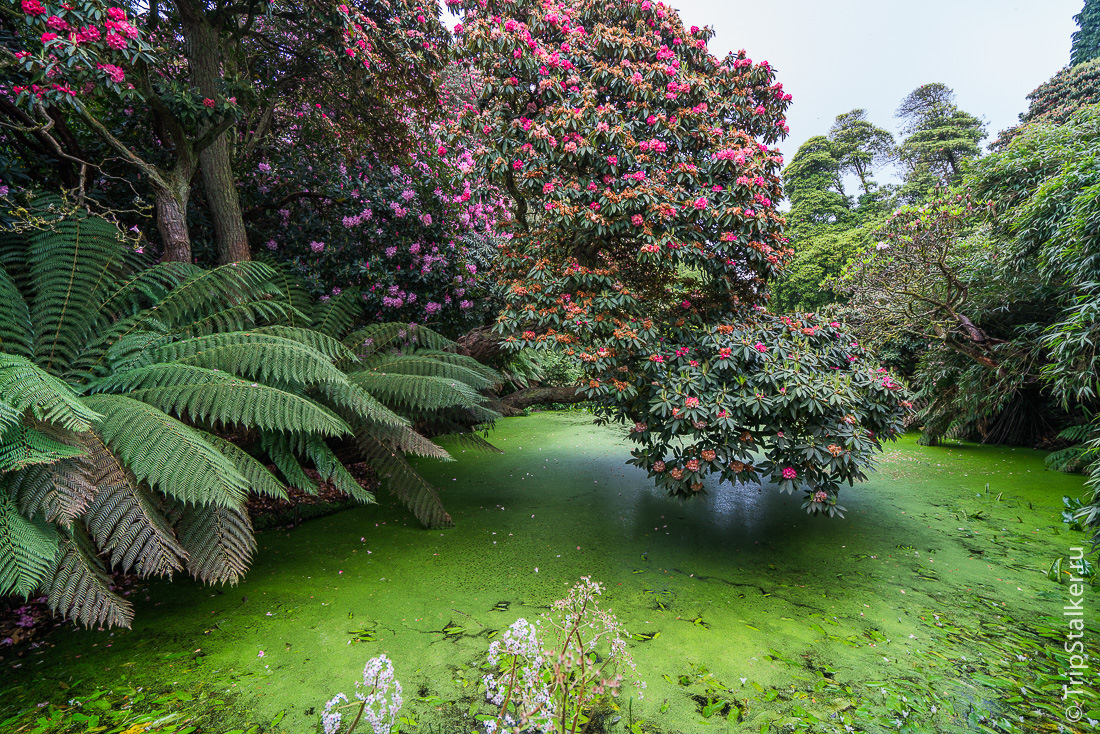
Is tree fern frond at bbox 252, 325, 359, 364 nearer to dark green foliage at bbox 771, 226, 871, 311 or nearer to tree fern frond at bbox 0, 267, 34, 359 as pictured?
tree fern frond at bbox 0, 267, 34, 359

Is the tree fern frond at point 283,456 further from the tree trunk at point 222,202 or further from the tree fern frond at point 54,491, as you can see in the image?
the tree trunk at point 222,202

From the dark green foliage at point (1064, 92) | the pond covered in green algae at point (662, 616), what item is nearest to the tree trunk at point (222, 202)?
the pond covered in green algae at point (662, 616)

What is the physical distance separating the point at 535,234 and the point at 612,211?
0.79 metres

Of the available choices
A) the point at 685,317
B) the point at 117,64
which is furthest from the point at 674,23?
the point at 117,64

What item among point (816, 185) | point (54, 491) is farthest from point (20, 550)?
point (816, 185)

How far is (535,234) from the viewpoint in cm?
307

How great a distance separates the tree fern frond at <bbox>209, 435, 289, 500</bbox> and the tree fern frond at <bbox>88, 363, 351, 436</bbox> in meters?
0.12

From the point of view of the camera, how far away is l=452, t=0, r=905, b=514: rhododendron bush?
2291 millimetres

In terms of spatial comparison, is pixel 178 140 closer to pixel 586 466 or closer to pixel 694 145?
pixel 694 145

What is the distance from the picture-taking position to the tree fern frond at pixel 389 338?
2848 millimetres

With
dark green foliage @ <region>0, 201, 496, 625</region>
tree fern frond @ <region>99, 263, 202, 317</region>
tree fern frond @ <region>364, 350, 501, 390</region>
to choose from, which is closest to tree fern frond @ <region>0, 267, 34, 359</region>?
dark green foliage @ <region>0, 201, 496, 625</region>

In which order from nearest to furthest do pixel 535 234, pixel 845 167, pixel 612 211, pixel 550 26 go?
pixel 612 211 → pixel 550 26 → pixel 535 234 → pixel 845 167

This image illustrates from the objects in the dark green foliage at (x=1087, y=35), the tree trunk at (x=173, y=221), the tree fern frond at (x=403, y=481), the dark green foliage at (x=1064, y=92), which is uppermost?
the dark green foliage at (x=1087, y=35)

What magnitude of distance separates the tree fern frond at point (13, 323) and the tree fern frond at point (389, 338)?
1313 mm
